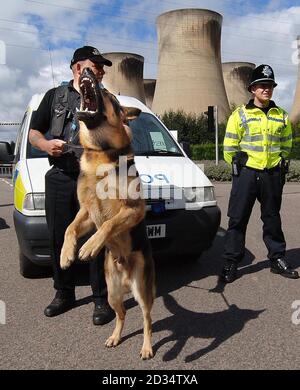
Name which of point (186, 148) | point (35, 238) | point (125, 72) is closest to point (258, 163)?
point (186, 148)

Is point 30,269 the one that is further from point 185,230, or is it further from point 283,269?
point 283,269

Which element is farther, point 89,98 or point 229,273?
point 229,273

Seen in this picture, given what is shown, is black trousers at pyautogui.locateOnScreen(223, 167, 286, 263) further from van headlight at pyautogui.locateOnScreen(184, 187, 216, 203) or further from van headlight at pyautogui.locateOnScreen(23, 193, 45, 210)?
van headlight at pyautogui.locateOnScreen(23, 193, 45, 210)

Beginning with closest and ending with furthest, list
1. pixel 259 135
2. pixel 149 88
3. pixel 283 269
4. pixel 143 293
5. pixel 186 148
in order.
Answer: pixel 143 293 → pixel 259 135 → pixel 283 269 → pixel 186 148 → pixel 149 88

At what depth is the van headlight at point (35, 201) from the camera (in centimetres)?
404

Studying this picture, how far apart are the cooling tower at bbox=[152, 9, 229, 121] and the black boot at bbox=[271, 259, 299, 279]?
41590 mm

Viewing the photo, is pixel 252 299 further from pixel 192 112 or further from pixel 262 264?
pixel 192 112

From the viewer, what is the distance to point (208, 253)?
18.7 feet

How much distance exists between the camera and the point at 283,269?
15.4ft

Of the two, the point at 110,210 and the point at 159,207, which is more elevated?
the point at 110,210

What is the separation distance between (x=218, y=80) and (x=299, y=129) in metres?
13.8

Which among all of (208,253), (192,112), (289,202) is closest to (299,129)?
(192,112)

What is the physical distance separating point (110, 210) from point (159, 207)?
1453 mm

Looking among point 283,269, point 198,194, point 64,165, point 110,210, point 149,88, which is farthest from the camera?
point 149,88
